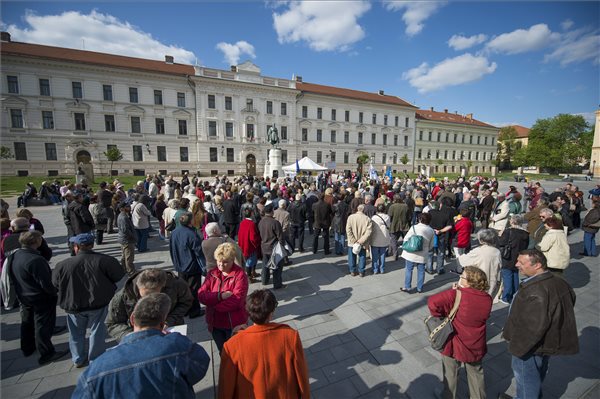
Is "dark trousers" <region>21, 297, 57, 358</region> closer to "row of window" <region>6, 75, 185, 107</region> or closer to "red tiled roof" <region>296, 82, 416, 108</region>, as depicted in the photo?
"row of window" <region>6, 75, 185, 107</region>

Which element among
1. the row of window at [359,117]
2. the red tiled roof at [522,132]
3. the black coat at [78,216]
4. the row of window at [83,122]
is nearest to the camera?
the black coat at [78,216]

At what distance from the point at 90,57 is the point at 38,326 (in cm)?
3888

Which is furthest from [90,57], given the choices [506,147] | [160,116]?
[506,147]

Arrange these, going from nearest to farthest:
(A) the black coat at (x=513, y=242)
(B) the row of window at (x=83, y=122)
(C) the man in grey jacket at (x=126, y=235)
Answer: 1. (A) the black coat at (x=513, y=242)
2. (C) the man in grey jacket at (x=126, y=235)
3. (B) the row of window at (x=83, y=122)

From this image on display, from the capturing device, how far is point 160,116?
32.2 metres

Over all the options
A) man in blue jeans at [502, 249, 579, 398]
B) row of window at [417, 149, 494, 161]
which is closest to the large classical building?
row of window at [417, 149, 494, 161]

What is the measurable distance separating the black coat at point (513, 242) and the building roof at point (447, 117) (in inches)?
2062

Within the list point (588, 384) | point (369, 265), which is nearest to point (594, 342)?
point (588, 384)

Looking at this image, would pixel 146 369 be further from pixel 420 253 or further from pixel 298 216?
pixel 298 216

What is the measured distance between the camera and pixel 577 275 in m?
6.21

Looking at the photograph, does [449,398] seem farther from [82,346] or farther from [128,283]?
[82,346]

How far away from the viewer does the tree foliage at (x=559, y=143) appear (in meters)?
50.8

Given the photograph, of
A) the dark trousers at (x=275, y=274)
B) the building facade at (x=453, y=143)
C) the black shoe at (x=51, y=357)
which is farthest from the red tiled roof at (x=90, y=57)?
the building facade at (x=453, y=143)

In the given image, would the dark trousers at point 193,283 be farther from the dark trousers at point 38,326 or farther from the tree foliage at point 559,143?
the tree foliage at point 559,143
